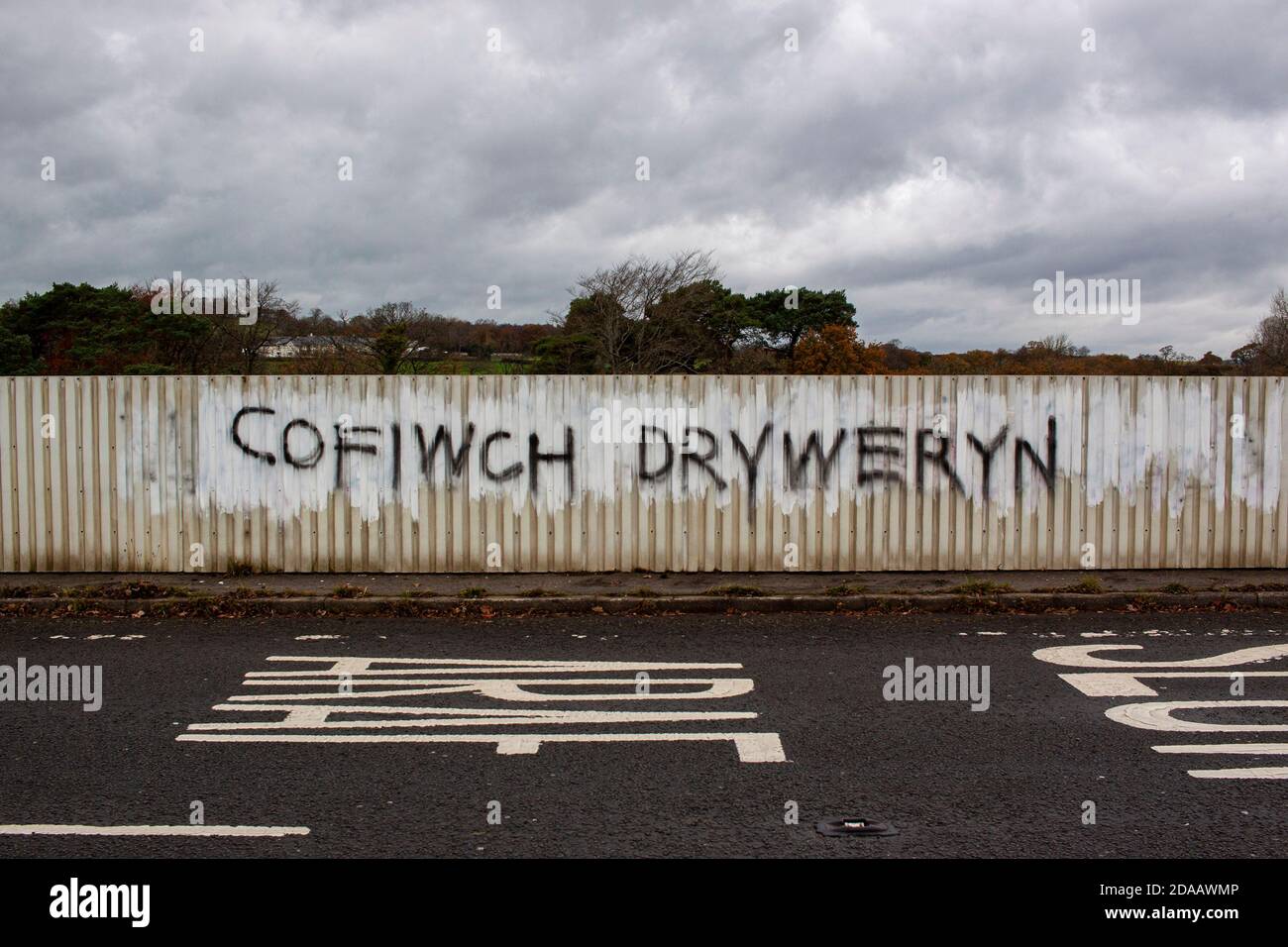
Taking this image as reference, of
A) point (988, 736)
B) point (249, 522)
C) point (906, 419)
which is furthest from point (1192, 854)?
point (249, 522)

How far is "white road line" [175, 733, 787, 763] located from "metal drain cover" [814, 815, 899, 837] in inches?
44.0

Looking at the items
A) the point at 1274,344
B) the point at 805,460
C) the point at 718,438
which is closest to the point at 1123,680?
the point at 805,460

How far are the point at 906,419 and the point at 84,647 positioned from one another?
8365 mm

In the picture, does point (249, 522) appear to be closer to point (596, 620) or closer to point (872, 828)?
point (596, 620)

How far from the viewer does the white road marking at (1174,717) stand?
6.00 m

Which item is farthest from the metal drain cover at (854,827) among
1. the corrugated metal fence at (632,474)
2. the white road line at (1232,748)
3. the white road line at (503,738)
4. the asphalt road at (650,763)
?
the corrugated metal fence at (632,474)

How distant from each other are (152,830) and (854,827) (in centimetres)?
313

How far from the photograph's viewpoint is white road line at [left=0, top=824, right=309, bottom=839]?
4.49 m

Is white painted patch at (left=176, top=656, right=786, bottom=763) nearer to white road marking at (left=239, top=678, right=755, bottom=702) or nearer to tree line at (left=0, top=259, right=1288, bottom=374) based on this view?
white road marking at (left=239, top=678, right=755, bottom=702)

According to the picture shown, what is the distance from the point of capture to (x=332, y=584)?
1054 cm

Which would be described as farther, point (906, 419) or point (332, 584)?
point (906, 419)

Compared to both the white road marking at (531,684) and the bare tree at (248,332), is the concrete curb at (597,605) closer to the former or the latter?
the white road marking at (531,684)

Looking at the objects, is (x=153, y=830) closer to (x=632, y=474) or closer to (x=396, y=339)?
(x=632, y=474)

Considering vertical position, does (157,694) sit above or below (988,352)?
below
